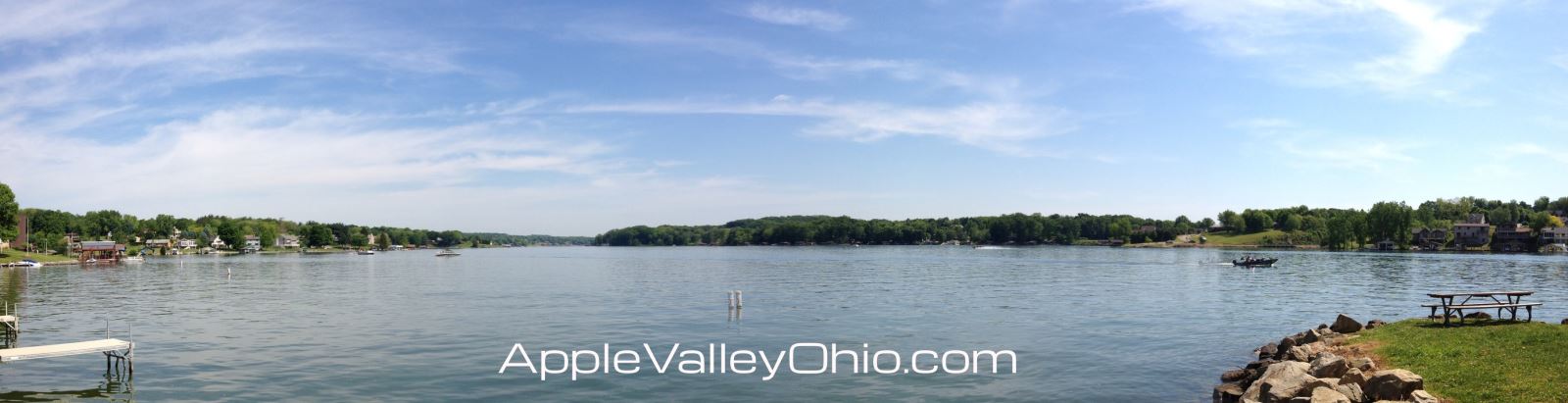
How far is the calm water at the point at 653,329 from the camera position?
24953 millimetres

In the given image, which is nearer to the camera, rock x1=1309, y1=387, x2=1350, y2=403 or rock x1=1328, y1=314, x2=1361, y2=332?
rock x1=1309, y1=387, x2=1350, y2=403

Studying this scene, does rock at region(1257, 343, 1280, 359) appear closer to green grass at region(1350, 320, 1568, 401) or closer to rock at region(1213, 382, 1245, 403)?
green grass at region(1350, 320, 1568, 401)

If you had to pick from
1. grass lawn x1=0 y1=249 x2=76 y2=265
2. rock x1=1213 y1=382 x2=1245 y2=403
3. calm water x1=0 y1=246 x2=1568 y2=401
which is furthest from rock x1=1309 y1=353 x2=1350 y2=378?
grass lawn x1=0 y1=249 x2=76 y2=265

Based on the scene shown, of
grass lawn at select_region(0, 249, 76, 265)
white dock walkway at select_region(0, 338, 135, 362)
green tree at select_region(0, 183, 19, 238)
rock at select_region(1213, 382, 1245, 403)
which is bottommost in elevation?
rock at select_region(1213, 382, 1245, 403)

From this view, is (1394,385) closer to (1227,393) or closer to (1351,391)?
(1351,391)

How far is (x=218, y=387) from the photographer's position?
82.0ft

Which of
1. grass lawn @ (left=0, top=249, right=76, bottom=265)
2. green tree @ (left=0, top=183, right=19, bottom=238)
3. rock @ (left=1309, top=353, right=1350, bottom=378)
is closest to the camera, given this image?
rock @ (left=1309, top=353, right=1350, bottom=378)

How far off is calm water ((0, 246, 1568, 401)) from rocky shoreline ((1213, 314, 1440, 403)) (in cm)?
124

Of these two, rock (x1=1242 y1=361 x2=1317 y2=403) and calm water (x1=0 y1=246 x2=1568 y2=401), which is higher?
rock (x1=1242 y1=361 x2=1317 y2=403)

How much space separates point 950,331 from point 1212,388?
1445 centimetres

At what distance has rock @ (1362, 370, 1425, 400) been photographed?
1836 cm

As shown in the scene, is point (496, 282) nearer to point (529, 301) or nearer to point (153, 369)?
point (529, 301)

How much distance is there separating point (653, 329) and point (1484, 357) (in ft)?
95.1

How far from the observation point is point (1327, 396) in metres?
18.4
